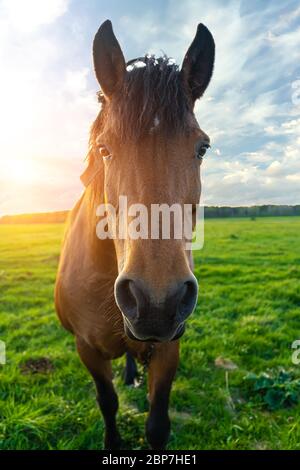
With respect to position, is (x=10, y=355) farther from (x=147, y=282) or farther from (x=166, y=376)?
(x=147, y=282)

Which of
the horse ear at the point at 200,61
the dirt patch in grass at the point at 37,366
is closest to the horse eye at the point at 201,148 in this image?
the horse ear at the point at 200,61

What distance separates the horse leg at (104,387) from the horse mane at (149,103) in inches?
81.1

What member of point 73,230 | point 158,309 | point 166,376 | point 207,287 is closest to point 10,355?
point 73,230

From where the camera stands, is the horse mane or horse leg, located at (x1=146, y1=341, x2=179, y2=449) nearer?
the horse mane

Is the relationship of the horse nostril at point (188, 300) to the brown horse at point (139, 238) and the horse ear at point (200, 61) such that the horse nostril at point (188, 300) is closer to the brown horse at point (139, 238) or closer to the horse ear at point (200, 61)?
the brown horse at point (139, 238)

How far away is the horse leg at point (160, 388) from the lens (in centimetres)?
301

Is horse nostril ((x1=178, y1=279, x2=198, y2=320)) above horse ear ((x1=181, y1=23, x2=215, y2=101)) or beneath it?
beneath

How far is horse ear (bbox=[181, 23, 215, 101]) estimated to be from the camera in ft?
8.15

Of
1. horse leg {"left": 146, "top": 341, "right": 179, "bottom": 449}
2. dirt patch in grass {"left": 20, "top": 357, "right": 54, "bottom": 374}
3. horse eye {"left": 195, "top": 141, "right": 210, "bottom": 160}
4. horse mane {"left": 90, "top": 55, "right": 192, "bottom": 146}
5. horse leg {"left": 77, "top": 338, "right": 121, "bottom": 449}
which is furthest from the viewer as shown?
dirt patch in grass {"left": 20, "top": 357, "right": 54, "bottom": 374}

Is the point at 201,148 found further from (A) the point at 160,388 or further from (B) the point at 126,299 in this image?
(A) the point at 160,388

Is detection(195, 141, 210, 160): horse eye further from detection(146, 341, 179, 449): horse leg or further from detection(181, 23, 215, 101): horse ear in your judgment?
detection(146, 341, 179, 449): horse leg

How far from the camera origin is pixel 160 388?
3.07 meters

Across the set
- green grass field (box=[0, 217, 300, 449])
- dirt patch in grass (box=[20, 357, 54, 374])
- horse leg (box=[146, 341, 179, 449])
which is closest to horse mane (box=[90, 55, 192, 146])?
horse leg (box=[146, 341, 179, 449])

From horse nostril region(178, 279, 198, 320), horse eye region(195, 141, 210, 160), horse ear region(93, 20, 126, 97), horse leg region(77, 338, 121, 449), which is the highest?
horse ear region(93, 20, 126, 97)
